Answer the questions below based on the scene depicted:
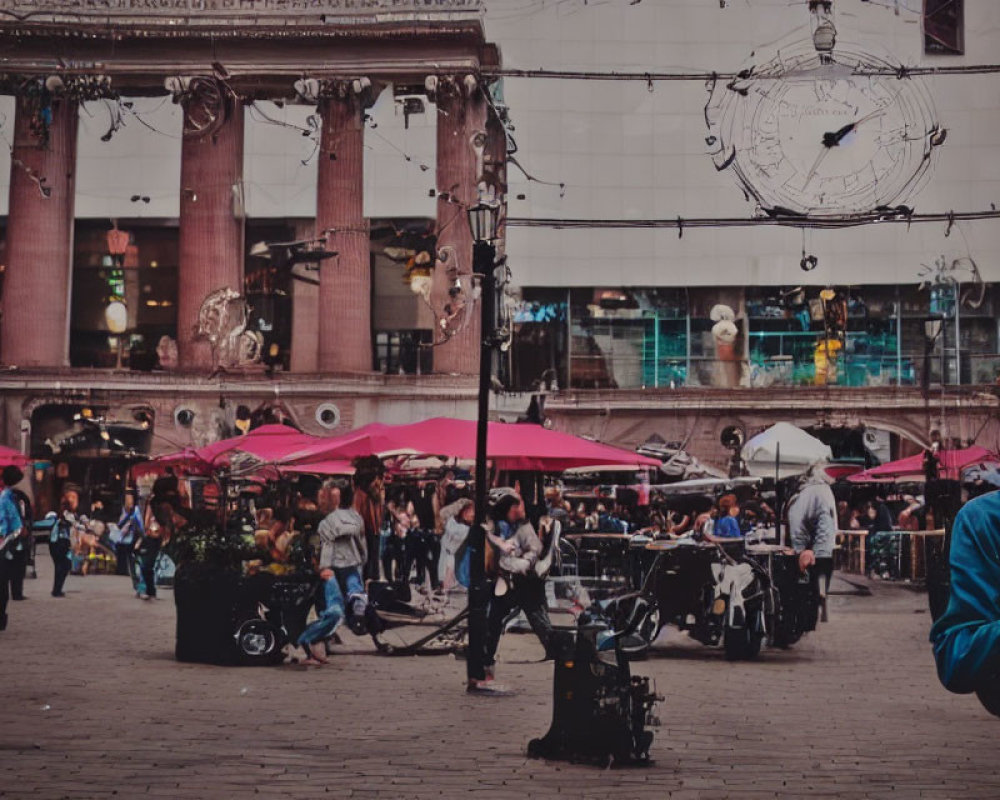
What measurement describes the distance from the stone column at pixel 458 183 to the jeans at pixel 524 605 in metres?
10.9

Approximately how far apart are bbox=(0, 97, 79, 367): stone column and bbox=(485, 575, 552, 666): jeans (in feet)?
46.3

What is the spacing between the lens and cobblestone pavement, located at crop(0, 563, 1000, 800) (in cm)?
677

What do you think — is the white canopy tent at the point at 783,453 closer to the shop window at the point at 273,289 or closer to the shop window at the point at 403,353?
the shop window at the point at 403,353

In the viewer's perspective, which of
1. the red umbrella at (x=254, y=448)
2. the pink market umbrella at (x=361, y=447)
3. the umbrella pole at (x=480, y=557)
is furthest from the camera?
the red umbrella at (x=254, y=448)

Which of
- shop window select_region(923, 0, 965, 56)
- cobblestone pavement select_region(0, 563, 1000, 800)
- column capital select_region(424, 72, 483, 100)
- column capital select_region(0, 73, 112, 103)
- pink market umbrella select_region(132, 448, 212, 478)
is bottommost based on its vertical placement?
cobblestone pavement select_region(0, 563, 1000, 800)

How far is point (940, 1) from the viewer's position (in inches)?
536

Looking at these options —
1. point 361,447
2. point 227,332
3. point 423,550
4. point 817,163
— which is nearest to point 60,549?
point 361,447

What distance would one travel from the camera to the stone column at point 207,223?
25.7 meters

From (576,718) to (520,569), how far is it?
3.26 metres

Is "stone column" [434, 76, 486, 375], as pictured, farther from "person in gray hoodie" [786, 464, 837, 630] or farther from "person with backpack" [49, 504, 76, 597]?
"person in gray hoodie" [786, 464, 837, 630]

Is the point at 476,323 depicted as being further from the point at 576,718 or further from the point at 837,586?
the point at 576,718

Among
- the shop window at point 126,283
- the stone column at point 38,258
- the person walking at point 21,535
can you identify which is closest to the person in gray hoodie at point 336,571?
the person walking at point 21,535

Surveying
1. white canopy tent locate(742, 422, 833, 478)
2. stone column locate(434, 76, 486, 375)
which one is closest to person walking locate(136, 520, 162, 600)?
stone column locate(434, 76, 486, 375)

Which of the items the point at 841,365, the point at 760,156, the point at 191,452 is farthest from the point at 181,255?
the point at 760,156
